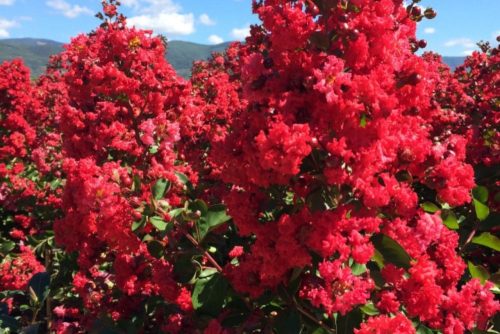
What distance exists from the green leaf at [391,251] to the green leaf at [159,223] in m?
0.76

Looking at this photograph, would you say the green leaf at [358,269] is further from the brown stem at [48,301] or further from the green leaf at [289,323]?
the brown stem at [48,301]

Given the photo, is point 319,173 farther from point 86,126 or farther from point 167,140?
point 86,126

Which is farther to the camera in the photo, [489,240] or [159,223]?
[489,240]

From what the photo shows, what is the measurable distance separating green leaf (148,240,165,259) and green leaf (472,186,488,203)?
1.49m

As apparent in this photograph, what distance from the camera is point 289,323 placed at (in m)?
1.70

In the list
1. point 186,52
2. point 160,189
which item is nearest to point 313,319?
point 160,189

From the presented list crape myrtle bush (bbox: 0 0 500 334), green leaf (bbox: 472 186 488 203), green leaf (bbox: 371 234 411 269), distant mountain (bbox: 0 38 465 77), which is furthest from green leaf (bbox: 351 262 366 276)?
distant mountain (bbox: 0 38 465 77)

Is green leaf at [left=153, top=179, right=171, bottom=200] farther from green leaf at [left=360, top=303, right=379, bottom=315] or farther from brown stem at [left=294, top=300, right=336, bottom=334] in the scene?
green leaf at [left=360, top=303, right=379, bottom=315]

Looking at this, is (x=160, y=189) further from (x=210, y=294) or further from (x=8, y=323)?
(x=8, y=323)

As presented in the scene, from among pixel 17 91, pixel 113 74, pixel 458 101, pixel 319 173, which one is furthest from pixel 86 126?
pixel 17 91

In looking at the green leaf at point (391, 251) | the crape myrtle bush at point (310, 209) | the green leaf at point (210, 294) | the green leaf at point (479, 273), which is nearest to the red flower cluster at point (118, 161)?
the crape myrtle bush at point (310, 209)

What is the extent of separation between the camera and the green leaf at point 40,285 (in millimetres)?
2813

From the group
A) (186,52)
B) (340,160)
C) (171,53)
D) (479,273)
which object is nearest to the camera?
(340,160)

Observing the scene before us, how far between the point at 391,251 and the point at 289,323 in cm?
46
